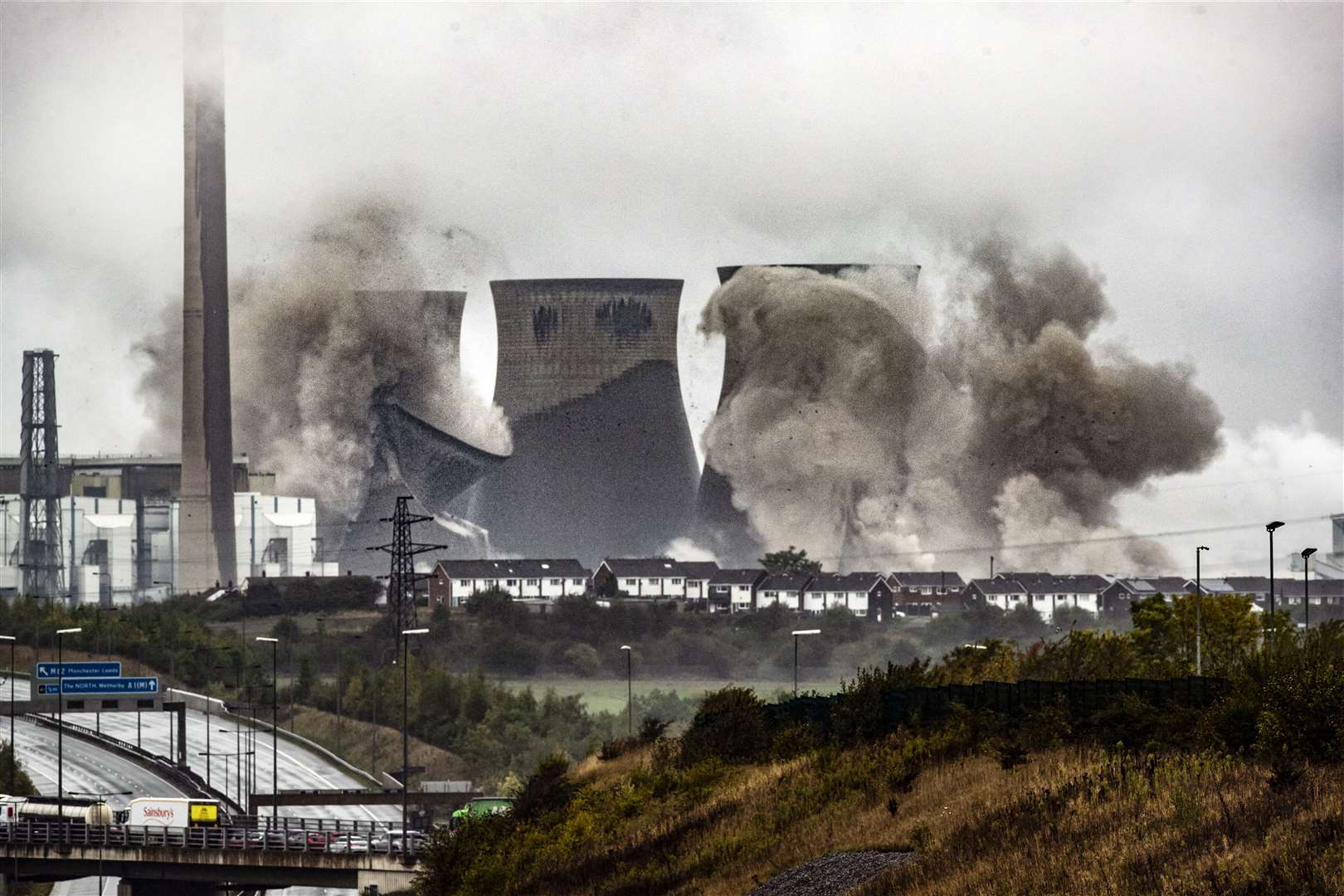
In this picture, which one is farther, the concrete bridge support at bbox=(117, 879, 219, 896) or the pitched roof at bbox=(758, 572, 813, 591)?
the pitched roof at bbox=(758, 572, 813, 591)

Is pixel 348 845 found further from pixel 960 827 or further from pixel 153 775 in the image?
pixel 153 775

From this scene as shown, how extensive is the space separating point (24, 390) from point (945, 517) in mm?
48679

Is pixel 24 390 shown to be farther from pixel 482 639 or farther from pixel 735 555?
pixel 735 555

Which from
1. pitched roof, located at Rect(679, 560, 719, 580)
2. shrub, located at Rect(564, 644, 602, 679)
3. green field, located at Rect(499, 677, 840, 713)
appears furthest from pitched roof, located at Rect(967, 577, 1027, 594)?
shrub, located at Rect(564, 644, 602, 679)

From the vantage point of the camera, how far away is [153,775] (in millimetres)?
58531

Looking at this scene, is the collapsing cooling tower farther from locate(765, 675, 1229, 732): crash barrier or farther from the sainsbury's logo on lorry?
locate(765, 675, 1229, 732): crash barrier

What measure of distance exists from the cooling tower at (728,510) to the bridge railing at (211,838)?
78.9 metres

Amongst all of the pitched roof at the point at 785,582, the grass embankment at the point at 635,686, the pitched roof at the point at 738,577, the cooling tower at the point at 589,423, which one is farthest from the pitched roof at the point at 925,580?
the grass embankment at the point at 635,686

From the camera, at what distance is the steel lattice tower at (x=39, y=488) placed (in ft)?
309

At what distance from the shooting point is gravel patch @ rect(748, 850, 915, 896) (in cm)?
1788

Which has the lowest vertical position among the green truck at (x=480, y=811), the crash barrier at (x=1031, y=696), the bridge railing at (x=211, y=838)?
the bridge railing at (x=211, y=838)

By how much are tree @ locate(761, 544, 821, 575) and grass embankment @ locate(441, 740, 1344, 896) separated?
8043 cm

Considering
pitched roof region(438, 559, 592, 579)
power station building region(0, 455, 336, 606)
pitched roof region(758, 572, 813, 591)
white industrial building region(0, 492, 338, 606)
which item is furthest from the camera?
pitched roof region(758, 572, 813, 591)

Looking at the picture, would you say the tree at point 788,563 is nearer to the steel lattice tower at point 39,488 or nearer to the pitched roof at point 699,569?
the pitched roof at point 699,569
